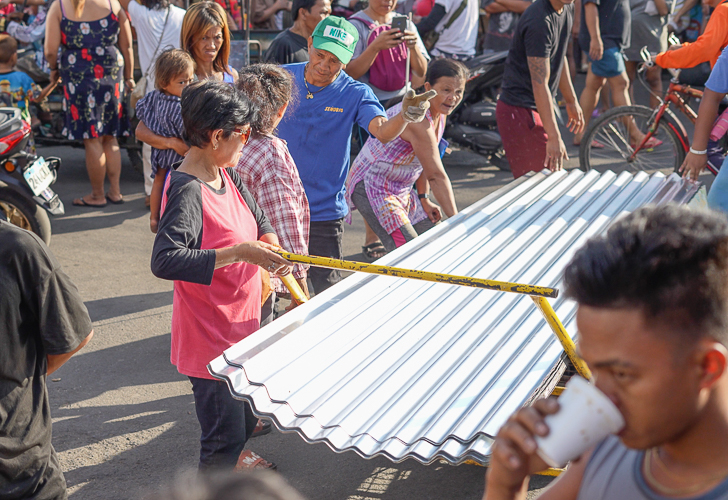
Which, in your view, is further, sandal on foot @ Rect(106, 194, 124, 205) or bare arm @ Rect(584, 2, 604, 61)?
bare arm @ Rect(584, 2, 604, 61)

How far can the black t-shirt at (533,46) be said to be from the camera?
4.74 metres

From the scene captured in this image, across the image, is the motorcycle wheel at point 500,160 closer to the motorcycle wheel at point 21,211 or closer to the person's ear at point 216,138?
the motorcycle wheel at point 21,211

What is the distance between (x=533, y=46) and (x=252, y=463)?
10.2 feet

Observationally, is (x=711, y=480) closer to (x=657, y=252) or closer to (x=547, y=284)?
(x=657, y=252)

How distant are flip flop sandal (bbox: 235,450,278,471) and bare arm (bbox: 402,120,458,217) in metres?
1.64

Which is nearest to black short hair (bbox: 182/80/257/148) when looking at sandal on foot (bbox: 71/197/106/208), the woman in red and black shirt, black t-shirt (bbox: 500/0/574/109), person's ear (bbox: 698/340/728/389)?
the woman in red and black shirt

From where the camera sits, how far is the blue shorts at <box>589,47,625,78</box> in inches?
308

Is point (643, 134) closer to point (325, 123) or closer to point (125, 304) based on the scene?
point (325, 123)

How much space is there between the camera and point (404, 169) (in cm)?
415

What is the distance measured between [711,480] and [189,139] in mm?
2012

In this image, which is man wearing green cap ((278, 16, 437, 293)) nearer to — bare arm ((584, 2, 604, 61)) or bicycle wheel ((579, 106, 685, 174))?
bicycle wheel ((579, 106, 685, 174))

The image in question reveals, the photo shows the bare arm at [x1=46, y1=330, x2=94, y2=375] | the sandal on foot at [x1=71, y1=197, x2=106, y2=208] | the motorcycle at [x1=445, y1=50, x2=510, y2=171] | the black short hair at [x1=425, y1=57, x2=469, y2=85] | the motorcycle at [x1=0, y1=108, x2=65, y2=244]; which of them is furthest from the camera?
the motorcycle at [x1=445, y1=50, x2=510, y2=171]

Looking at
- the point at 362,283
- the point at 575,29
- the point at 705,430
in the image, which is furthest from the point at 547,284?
the point at 575,29

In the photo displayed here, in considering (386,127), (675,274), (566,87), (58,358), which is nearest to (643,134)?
(566,87)
